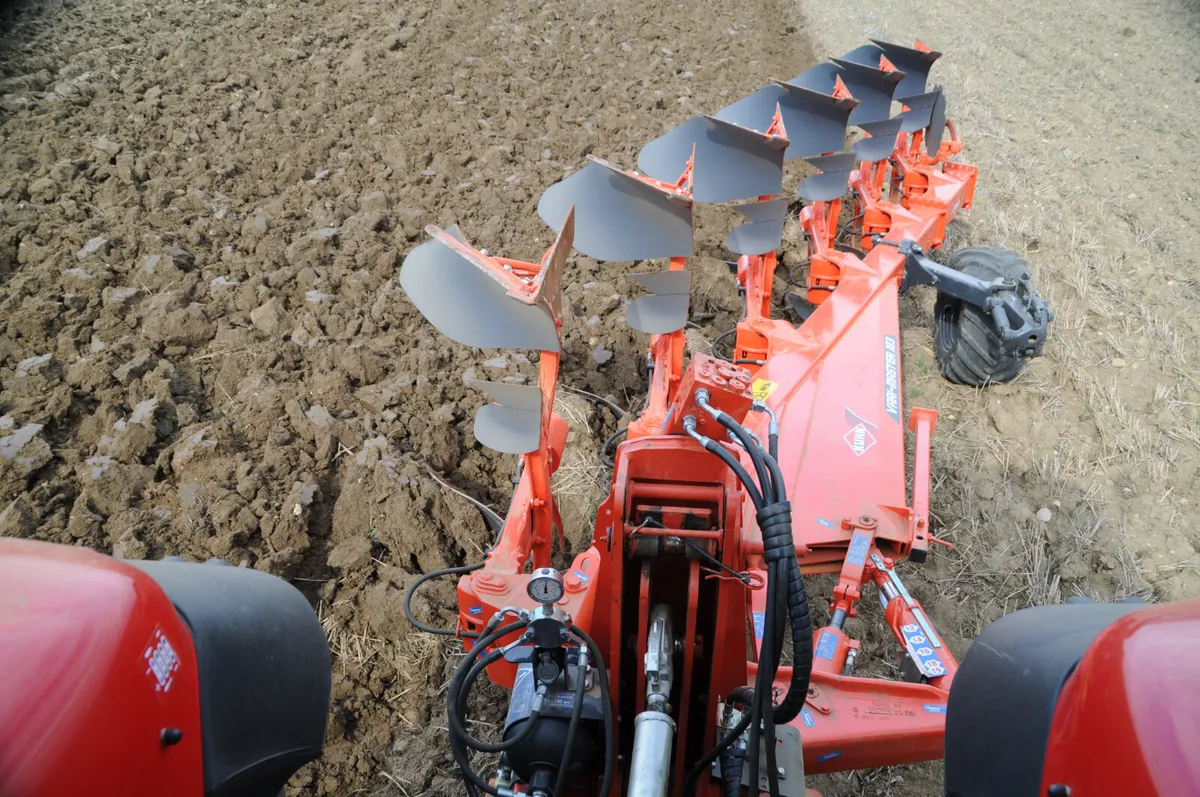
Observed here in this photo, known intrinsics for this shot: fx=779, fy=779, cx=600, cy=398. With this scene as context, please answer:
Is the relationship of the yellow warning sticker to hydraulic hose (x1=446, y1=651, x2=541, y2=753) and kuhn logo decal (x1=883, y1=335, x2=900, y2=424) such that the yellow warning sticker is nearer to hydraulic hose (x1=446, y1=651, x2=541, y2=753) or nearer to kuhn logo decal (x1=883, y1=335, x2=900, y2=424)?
kuhn logo decal (x1=883, y1=335, x2=900, y2=424)

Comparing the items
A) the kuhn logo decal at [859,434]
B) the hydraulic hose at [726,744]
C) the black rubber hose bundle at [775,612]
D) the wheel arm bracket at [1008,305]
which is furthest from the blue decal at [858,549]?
the wheel arm bracket at [1008,305]

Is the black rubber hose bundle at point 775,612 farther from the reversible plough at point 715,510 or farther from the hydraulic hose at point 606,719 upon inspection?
the hydraulic hose at point 606,719

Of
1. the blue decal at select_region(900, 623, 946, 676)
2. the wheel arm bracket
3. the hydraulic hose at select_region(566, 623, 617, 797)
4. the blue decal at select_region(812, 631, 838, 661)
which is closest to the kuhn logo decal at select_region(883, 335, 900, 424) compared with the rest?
the wheel arm bracket

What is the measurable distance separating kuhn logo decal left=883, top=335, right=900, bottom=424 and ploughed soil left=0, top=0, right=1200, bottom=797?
2.58ft

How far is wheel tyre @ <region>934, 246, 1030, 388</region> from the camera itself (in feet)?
12.8

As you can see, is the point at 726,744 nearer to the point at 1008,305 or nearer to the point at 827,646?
the point at 827,646

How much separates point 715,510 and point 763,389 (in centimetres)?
149

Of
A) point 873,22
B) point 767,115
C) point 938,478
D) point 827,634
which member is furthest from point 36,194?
point 873,22

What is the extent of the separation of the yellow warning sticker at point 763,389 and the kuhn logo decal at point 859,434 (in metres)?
0.31

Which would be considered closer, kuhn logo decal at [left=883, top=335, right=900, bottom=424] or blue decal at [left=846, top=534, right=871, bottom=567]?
blue decal at [left=846, top=534, right=871, bottom=567]

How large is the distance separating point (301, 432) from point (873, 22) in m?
8.52

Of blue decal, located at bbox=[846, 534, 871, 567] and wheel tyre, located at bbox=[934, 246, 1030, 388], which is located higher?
wheel tyre, located at bbox=[934, 246, 1030, 388]

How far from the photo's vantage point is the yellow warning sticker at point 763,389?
10.5 ft

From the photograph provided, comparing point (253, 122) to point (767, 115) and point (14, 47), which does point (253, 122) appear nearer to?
point (14, 47)
